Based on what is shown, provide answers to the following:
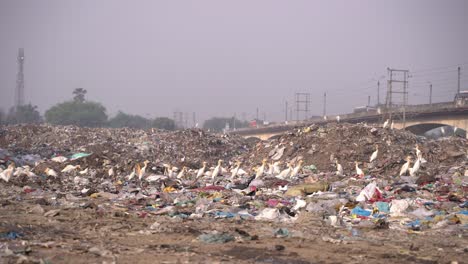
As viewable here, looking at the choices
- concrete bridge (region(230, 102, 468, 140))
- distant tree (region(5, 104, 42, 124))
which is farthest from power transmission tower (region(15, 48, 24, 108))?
concrete bridge (region(230, 102, 468, 140))

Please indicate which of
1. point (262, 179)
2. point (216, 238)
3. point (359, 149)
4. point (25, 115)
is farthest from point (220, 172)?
point (25, 115)

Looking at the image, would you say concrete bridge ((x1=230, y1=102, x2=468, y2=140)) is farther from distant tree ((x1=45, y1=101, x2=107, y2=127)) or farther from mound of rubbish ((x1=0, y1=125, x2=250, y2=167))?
distant tree ((x1=45, y1=101, x2=107, y2=127))

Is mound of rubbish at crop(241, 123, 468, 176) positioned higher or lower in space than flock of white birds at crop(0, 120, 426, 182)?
higher

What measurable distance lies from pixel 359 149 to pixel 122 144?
1310 centimetres

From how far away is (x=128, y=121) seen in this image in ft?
299

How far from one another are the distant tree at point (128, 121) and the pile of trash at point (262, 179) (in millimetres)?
58522

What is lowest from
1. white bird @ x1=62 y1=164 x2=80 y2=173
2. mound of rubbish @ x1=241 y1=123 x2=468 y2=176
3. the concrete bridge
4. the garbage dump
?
white bird @ x1=62 y1=164 x2=80 y2=173

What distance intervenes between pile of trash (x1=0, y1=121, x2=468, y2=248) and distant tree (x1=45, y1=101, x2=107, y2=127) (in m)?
48.0

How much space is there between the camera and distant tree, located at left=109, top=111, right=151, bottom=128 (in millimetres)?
88625

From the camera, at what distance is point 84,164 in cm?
1972

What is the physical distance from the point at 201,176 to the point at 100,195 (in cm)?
601

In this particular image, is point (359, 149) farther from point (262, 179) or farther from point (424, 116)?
point (424, 116)

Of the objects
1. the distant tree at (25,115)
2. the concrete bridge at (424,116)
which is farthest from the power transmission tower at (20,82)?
the concrete bridge at (424,116)

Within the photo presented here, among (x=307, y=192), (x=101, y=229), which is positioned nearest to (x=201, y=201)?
(x=307, y=192)
